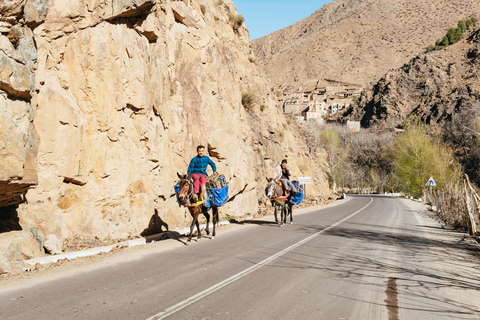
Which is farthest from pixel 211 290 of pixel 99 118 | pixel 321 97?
pixel 321 97

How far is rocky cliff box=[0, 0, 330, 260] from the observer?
862cm

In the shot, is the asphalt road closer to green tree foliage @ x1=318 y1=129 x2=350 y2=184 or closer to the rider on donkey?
the rider on donkey

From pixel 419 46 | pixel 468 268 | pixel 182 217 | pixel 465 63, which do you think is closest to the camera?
pixel 468 268

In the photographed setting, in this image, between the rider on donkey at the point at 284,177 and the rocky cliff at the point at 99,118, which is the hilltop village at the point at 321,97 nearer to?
the rocky cliff at the point at 99,118

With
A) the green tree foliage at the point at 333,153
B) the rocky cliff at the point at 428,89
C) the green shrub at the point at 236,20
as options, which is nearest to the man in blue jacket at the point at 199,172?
the green shrub at the point at 236,20

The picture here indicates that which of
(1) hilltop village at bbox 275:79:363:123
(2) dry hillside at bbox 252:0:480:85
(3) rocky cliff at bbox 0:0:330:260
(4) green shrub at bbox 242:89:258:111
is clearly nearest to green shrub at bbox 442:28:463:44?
(2) dry hillside at bbox 252:0:480:85

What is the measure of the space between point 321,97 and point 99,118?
149 m

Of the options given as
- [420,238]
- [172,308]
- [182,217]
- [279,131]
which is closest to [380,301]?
[172,308]

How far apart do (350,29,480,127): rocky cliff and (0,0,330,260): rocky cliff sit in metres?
85.3

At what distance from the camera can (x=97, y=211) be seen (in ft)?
38.2

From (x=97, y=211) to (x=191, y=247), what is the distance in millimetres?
3197

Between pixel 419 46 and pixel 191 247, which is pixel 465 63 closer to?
pixel 419 46

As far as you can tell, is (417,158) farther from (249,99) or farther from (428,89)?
(428,89)

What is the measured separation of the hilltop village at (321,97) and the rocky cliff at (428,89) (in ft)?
63.7
